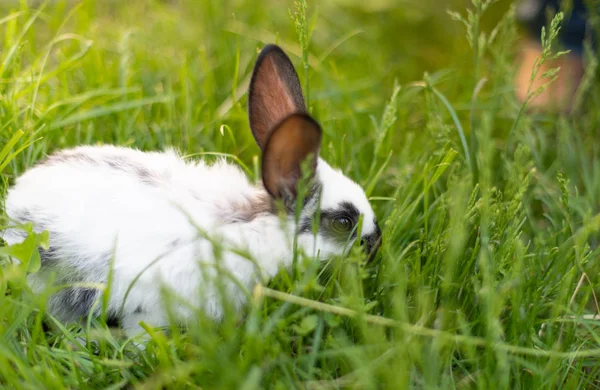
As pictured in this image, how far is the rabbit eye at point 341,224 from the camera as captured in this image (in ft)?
8.24

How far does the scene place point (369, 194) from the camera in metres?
2.91

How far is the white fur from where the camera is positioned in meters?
2.30

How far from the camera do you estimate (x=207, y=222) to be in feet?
7.99

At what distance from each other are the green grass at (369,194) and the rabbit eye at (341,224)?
15 cm

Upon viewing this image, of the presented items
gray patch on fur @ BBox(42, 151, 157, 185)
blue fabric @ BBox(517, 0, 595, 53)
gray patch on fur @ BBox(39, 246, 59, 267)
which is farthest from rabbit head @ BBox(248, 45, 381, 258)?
blue fabric @ BBox(517, 0, 595, 53)

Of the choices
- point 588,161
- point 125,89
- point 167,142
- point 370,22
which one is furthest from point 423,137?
point 370,22

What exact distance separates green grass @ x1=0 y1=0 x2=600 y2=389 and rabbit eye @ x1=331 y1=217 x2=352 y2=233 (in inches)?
6.0

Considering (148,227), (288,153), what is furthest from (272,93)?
(148,227)

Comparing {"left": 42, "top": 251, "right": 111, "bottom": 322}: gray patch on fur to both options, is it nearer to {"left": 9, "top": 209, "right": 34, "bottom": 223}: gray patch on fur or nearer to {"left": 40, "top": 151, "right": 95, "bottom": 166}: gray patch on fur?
{"left": 9, "top": 209, "right": 34, "bottom": 223}: gray patch on fur

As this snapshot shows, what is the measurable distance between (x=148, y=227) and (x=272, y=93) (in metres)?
0.74

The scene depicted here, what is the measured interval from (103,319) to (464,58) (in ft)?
10.7

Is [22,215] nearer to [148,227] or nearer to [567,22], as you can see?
[148,227]

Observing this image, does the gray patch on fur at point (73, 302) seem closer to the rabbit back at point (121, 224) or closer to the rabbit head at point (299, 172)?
the rabbit back at point (121, 224)

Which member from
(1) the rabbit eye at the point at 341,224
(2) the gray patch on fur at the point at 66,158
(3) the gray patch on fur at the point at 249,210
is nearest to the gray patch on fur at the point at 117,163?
(2) the gray patch on fur at the point at 66,158
